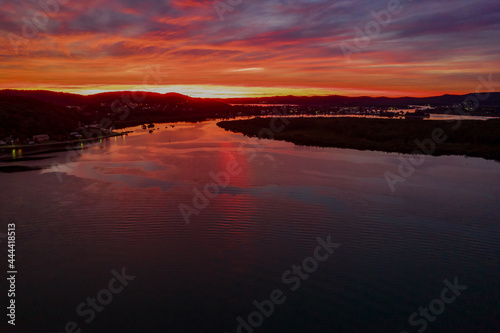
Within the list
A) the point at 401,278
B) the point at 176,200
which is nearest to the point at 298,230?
the point at 401,278

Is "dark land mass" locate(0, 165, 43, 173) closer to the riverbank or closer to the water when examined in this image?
the water

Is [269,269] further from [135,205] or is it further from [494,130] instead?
[494,130]

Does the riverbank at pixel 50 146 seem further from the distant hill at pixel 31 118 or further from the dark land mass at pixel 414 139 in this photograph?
the dark land mass at pixel 414 139

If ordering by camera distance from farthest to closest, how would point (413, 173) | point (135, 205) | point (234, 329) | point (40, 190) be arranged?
point (413, 173) → point (40, 190) → point (135, 205) → point (234, 329)

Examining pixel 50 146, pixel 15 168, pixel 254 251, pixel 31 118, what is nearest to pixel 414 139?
pixel 254 251

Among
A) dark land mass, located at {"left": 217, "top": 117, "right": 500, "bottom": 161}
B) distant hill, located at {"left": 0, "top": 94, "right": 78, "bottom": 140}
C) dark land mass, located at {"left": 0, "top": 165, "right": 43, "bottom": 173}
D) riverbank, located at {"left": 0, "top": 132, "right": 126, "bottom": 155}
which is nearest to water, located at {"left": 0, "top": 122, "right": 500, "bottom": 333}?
dark land mass, located at {"left": 0, "top": 165, "right": 43, "bottom": 173}

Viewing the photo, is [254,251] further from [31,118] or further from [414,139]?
[31,118]
